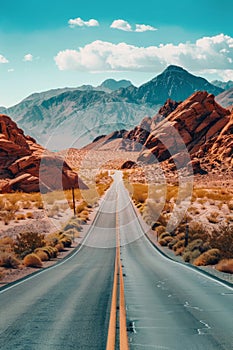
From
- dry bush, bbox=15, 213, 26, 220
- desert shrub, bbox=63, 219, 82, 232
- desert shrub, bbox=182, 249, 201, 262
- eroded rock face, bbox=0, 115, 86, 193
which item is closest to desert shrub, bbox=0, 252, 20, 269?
desert shrub, bbox=182, 249, 201, 262

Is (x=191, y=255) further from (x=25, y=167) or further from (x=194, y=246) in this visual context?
(x=25, y=167)

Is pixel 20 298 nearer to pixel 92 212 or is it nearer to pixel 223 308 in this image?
pixel 223 308

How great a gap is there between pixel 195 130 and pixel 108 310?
9286cm

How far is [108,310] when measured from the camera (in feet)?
32.9

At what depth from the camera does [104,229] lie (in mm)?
42906

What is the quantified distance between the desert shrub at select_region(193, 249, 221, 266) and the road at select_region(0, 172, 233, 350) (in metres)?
2.35

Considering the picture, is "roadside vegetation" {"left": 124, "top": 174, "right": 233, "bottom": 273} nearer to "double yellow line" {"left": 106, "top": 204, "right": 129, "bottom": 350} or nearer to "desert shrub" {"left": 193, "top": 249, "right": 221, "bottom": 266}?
"desert shrub" {"left": 193, "top": 249, "right": 221, "bottom": 266}

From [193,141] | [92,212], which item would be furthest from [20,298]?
[193,141]

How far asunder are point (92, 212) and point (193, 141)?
50.4m

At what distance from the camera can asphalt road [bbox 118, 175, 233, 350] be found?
285 inches

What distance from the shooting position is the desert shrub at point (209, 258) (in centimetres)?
2097

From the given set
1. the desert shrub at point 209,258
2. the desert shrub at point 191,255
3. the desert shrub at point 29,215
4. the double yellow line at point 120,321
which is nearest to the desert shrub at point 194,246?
the desert shrub at point 191,255

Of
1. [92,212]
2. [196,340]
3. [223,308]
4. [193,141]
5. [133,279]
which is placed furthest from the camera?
[193,141]

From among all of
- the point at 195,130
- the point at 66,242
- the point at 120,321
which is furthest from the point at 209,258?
the point at 195,130
